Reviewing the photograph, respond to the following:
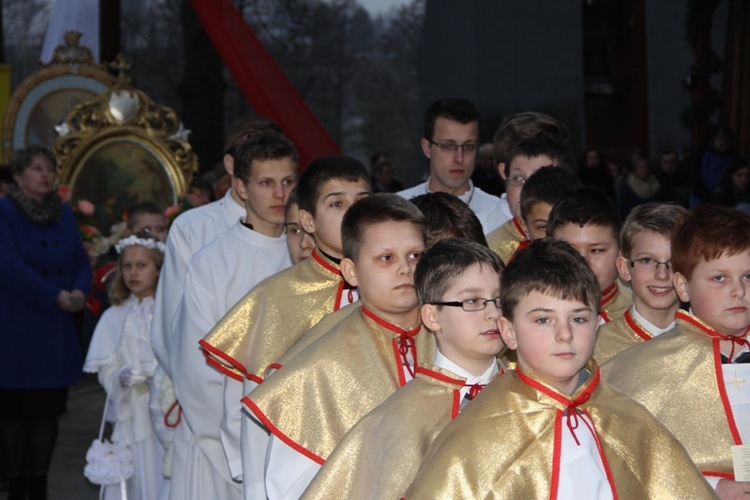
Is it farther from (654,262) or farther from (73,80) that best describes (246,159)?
(73,80)

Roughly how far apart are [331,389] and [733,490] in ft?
4.31

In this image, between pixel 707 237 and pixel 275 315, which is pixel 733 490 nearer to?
pixel 707 237

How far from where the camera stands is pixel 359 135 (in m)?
23.7

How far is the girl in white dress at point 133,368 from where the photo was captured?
7059 mm

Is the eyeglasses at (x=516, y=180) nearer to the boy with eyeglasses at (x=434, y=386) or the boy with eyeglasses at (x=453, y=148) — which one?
the boy with eyeglasses at (x=453, y=148)

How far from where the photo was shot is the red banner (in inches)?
338

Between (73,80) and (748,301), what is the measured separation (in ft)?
36.5

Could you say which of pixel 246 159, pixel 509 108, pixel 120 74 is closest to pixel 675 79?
pixel 509 108

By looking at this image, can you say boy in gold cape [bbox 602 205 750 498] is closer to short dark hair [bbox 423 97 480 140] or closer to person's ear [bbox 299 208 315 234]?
person's ear [bbox 299 208 315 234]

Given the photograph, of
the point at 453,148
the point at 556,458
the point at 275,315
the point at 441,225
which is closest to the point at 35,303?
the point at 453,148

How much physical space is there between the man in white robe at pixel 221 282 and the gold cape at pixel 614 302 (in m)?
1.48

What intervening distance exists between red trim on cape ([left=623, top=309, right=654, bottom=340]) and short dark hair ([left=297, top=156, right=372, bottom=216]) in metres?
1.15

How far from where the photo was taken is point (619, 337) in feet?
15.4

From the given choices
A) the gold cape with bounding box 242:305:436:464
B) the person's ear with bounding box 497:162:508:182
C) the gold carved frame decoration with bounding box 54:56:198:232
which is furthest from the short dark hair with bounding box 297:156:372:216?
the gold carved frame decoration with bounding box 54:56:198:232
